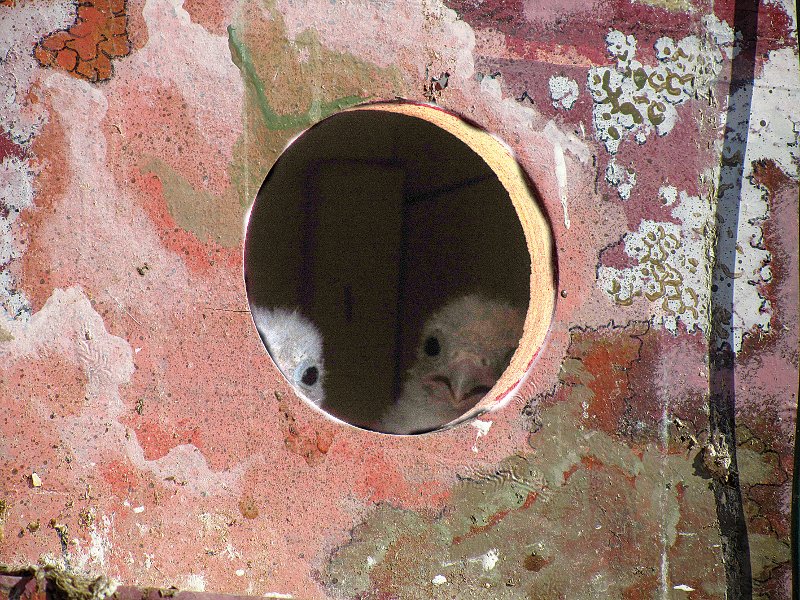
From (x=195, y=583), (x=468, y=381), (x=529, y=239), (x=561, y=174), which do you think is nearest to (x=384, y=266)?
(x=468, y=381)

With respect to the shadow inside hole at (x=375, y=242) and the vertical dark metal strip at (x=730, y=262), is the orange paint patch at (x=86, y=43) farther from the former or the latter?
the shadow inside hole at (x=375, y=242)

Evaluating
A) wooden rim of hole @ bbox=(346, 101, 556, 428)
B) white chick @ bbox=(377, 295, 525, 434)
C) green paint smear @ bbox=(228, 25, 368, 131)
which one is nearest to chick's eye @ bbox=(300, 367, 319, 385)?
white chick @ bbox=(377, 295, 525, 434)

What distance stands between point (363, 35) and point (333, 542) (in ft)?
5.54

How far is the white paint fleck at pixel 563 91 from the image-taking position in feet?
7.39

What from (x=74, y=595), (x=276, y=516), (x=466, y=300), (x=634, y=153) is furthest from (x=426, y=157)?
(x=74, y=595)

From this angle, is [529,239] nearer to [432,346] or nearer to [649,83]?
[649,83]

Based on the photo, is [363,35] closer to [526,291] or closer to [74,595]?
[74,595]

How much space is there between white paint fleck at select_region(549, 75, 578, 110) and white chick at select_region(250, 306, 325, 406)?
7.64ft

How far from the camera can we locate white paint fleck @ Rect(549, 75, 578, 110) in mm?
2252

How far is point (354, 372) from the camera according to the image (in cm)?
486

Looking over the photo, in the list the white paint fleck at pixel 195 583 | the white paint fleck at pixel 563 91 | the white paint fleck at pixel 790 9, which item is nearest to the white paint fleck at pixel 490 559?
the white paint fleck at pixel 195 583

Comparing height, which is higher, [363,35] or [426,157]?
[426,157]

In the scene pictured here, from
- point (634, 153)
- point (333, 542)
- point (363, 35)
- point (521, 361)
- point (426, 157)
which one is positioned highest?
point (426, 157)

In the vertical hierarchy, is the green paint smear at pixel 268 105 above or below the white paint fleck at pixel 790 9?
below
